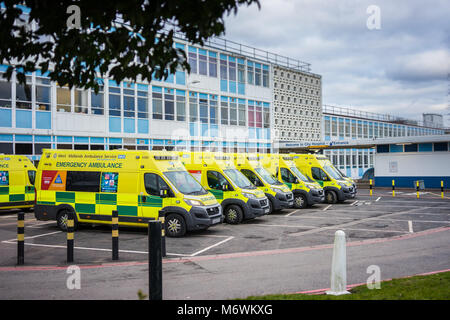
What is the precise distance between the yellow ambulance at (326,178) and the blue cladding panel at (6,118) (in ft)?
55.2

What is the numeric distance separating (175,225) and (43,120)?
58.9 ft

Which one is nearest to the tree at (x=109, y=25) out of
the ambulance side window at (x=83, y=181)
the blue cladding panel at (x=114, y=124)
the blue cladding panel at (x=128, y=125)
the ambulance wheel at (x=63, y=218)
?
the ambulance side window at (x=83, y=181)

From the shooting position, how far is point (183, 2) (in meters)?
4.81

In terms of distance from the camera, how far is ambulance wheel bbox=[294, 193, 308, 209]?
2053 centimetres

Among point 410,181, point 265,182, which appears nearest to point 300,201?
point 265,182

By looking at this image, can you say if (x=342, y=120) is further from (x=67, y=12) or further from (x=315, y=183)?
(x=67, y=12)

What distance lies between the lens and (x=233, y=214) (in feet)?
51.0

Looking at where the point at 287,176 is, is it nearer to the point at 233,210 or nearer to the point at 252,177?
the point at 252,177

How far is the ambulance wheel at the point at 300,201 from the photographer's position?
20.5 m

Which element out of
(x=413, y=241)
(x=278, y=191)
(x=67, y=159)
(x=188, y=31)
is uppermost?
(x=188, y=31)

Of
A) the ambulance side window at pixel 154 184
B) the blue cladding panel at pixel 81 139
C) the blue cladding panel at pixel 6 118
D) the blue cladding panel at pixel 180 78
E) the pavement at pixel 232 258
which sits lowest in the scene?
the pavement at pixel 232 258

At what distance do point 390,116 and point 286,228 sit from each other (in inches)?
2621

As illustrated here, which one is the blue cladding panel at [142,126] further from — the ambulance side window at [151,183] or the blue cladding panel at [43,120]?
the ambulance side window at [151,183]
